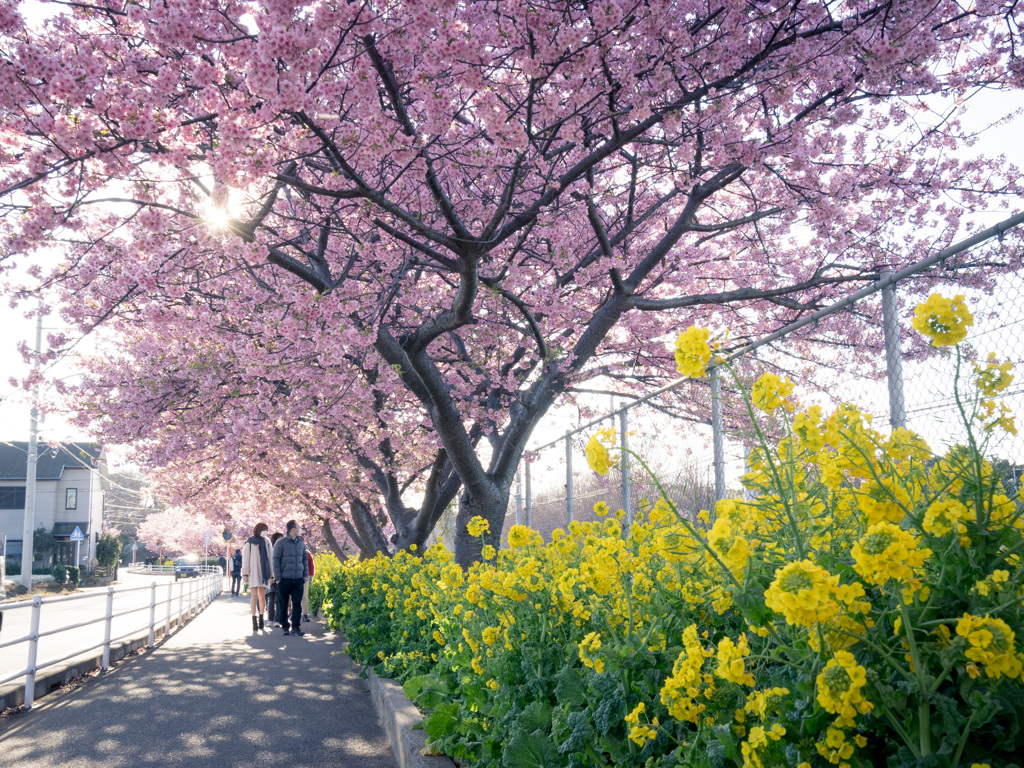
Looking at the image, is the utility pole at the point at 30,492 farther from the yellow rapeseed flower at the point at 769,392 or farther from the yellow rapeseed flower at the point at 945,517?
the yellow rapeseed flower at the point at 945,517

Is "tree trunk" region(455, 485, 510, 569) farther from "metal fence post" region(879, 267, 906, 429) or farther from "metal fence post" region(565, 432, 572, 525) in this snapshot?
"metal fence post" region(879, 267, 906, 429)

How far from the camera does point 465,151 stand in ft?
20.6

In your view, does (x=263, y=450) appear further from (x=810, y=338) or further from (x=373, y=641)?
(x=810, y=338)

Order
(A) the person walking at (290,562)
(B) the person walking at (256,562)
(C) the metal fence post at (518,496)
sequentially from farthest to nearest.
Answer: (B) the person walking at (256,562) < (A) the person walking at (290,562) < (C) the metal fence post at (518,496)

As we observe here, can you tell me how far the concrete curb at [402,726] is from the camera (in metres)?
3.60

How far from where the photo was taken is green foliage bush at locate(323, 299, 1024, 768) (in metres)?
1.39

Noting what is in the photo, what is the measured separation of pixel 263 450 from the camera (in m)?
13.3

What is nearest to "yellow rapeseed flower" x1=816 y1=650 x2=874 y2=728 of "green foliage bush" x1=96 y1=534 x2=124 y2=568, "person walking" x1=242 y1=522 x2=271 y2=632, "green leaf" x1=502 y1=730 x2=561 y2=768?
"green leaf" x1=502 y1=730 x2=561 y2=768

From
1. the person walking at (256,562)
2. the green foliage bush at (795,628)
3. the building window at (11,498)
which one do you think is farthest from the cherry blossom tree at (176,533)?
the green foliage bush at (795,628)

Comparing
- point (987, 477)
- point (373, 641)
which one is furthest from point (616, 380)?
point (987, 477)

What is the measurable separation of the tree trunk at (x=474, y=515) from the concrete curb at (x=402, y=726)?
8.56ft

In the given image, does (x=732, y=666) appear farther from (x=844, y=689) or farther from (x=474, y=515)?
(x=474, y=515)

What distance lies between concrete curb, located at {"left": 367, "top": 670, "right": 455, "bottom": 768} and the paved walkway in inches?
5.1

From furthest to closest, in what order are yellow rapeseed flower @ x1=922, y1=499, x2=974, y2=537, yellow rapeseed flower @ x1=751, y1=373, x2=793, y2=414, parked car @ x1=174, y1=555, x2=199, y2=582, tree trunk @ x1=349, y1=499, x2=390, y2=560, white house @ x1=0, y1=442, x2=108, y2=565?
parked car @ x1=174, y1=555, x2=199, y2=582 → white house @ x1=0, y1=442, x2=108, y2=565 → tree trunk @ x1=349, y1=499, x2=390, y2=560 → yellow rapeseed flower @ x1=751, y1=373, x2=793, y2=414 → yellow rapeseed flower @ x1=922, y1=499, x2=974, y2=537
